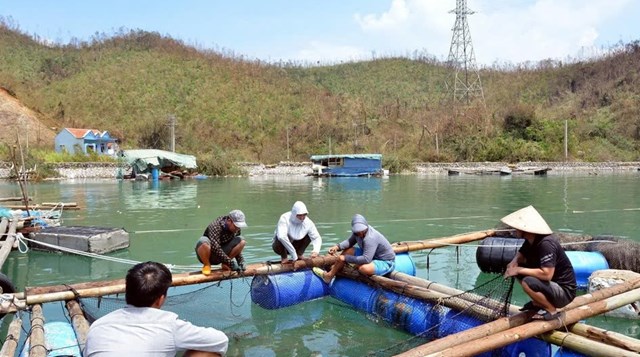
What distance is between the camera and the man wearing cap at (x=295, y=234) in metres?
9.58

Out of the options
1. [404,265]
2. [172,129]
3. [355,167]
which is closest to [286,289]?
[404,265]

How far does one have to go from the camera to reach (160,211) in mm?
24500

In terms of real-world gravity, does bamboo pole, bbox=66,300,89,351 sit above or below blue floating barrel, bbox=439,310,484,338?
above

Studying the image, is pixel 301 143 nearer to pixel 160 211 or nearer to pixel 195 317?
pixel 160 211

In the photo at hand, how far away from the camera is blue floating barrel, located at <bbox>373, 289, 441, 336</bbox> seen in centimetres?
788

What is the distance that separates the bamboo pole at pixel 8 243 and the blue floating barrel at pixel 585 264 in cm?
1062

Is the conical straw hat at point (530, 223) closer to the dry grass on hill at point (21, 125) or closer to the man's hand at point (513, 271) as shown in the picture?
the man's hand at point (513, 271)

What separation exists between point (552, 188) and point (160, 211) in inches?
975

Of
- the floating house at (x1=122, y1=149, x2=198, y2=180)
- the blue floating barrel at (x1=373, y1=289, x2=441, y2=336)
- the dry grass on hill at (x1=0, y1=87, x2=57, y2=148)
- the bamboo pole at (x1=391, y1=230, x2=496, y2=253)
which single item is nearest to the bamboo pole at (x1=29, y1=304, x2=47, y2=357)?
the blue floating barrel at (x1=373, y1=289, x2=441, y2=336)

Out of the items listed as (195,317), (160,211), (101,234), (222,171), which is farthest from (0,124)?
(195,317)

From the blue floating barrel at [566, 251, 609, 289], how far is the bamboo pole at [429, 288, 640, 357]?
3.56m

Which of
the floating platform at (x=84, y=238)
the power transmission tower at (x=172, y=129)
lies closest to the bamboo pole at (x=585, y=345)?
the floating platform at (x=84, y=238)

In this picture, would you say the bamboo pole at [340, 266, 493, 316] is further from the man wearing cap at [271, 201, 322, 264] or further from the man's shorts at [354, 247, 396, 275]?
the man wearing cap at [271, 201, 322, 264]

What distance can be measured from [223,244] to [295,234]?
1.46m
